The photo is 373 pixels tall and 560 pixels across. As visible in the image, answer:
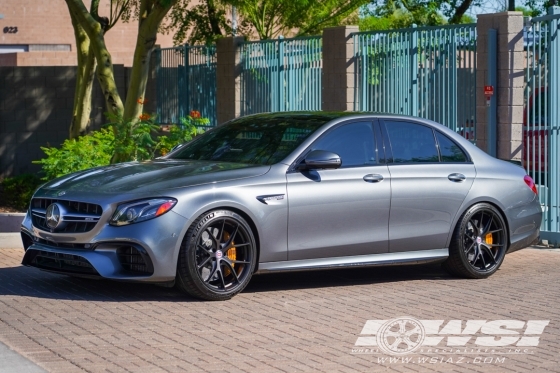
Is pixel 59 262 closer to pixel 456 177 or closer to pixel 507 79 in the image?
pixel 456 177

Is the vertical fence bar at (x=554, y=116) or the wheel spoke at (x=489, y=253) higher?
the vertical fence bar at (x=554, y=116)

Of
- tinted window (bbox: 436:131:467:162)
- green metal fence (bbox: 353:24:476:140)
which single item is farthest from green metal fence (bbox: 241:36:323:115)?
tinted window (bbox: 436:131:467:162)

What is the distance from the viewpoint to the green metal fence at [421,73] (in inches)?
543

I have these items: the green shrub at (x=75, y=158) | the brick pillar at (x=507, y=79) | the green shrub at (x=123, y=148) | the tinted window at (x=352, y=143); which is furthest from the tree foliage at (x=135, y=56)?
the tinted window at (x=352, y=143)

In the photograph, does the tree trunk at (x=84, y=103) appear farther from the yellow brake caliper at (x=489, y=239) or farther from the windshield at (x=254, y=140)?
the yellow brake caliper at (x=489, y=239)

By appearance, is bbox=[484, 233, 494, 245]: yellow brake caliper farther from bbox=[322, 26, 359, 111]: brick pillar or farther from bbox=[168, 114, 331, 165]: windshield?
bbox=[322, 26, 359, 111]: brick pillar

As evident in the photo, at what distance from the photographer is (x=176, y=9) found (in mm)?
22375

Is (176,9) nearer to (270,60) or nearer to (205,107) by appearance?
(205,107)

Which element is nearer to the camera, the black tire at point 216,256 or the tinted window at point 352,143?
the black tire at point 216,256

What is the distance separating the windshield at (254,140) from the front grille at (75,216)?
145cm

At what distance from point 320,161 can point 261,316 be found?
157cm

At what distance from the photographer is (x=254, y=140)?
32.3ft

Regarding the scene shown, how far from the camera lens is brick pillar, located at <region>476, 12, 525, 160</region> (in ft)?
43.7

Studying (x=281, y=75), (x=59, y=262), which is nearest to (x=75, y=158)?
(x=281, y=75)
